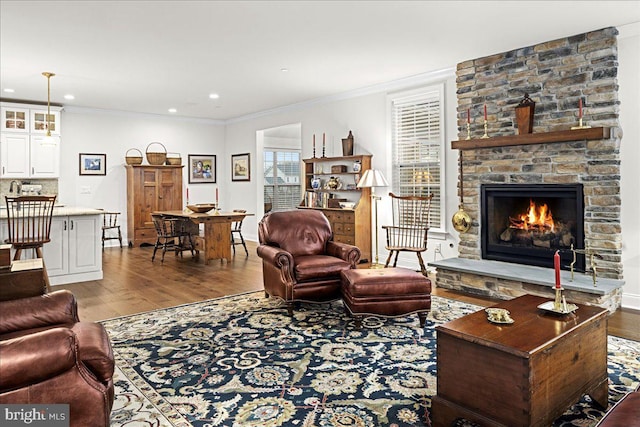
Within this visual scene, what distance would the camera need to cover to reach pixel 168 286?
5359 mm

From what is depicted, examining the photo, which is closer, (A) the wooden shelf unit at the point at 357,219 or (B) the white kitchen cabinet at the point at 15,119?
(A) the wooden shelf unit at the point at 357,219

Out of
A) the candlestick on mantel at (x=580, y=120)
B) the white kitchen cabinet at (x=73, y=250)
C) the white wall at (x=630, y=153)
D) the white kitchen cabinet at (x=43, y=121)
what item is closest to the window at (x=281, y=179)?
the white kitchen cabinet at (x=43, y=121)

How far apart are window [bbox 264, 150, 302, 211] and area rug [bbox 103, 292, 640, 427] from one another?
6.85 m

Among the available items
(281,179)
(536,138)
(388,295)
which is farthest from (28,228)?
(281,179)

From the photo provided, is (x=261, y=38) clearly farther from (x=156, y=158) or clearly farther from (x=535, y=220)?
(x=156, y=158)

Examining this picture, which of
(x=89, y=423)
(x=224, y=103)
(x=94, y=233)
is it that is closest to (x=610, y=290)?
(x=89, y=423)

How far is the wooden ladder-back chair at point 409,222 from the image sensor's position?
20.0 feet

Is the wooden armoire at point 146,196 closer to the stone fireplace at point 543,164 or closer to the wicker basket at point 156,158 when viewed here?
the wicker basket at point 156,158

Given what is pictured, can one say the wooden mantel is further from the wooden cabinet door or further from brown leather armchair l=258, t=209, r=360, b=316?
the wooden cabinet door

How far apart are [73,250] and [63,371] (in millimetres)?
4429

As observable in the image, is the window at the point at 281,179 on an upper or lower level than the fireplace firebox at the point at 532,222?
upper

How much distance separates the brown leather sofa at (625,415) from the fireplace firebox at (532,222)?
131 inches

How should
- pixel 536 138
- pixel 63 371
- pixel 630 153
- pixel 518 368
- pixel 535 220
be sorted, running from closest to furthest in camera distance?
pixel 63 371
pixel 518 368
pixel 630 153
pixel 536 138
pixel 535 220

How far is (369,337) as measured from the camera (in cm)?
350
